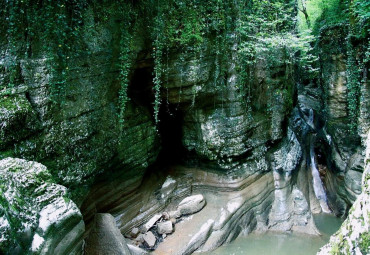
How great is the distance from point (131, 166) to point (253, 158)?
4001 millimetres

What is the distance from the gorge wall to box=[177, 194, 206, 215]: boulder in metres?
0.28

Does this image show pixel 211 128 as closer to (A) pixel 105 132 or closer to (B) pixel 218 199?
(B) pixel 218 199

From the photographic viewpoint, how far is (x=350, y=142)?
29.6ft

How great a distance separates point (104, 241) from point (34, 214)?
2872mm

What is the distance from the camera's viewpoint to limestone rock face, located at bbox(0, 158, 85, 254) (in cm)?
274

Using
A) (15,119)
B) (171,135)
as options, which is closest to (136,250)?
(15,119)

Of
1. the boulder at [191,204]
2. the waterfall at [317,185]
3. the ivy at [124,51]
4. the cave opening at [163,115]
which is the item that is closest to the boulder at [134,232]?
the boulder at [191,204]

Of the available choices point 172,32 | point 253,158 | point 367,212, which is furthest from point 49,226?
point 253,158

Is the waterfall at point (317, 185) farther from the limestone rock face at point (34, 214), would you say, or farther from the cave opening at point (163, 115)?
the limestone rock face at point (34, 214)

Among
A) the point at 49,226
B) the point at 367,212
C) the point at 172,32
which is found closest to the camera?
the point at 367,212

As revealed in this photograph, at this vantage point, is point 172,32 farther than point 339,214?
No

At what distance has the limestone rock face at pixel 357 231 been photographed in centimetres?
202

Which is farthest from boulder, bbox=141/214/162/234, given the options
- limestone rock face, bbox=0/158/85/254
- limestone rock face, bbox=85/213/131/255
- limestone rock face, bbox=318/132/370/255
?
limestone rock face, bbox=318/132/370/255

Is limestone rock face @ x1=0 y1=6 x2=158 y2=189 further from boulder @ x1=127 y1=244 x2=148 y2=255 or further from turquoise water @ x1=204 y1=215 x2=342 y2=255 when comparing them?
turquoise water @ x1=204 y1=215 x2=342 y2=255
